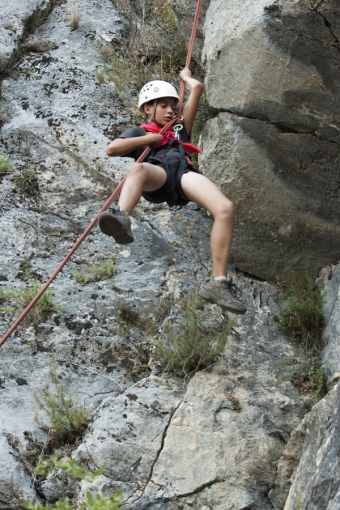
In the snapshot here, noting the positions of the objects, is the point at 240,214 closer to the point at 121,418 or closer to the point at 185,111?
the point at 185,111

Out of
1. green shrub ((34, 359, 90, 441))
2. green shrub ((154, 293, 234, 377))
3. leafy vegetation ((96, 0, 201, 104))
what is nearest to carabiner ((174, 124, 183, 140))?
green shrub ((154, 293, 234, 377))

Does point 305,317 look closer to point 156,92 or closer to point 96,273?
point 96,273

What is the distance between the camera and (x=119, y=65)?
920cm

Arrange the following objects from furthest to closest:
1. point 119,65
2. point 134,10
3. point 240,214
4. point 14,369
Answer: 1. point 134,10
2. point 119,65
3. point 240,214
4. point 14,369

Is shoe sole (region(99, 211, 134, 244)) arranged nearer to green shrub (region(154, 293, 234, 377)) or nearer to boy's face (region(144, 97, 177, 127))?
green shrub (region(154, 293, 234, 377))

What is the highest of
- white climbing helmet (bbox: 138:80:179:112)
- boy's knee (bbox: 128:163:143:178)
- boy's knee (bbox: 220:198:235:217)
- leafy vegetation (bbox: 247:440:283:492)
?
white climbing helmet (bbox: 138:80:179:112)

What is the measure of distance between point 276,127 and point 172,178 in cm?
128

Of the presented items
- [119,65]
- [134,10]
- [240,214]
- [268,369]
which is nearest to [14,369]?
[268,369]

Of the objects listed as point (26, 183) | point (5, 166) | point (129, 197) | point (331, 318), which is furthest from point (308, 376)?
point (5, 166)

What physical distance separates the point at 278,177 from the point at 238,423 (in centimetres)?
237

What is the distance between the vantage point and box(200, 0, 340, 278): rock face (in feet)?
19.1

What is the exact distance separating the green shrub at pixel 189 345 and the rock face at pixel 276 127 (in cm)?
122

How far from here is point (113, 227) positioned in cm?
504

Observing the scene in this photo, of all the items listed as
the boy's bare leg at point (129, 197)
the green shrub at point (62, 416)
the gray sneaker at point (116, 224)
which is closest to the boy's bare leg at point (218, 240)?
the boy's bare leg at point (129, 197)
